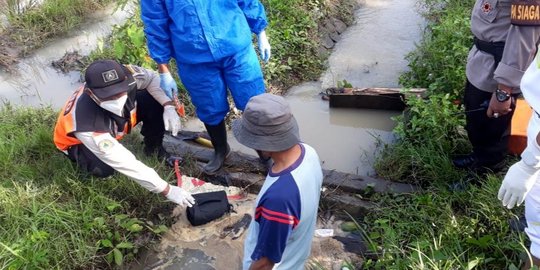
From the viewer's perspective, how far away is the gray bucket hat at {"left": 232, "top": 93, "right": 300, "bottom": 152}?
181 centimetres

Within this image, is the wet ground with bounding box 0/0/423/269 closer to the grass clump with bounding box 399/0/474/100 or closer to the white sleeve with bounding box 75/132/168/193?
the grass clump with bounding box 399/0/474/100

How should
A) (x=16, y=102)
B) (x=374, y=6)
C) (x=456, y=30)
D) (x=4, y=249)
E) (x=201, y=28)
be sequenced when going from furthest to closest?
(x=374, y=6) < (x=16, y=102) < (x=456, y=30) < (x=201, y=28) < (x=4, y=249)

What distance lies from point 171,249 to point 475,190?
2.00 meters

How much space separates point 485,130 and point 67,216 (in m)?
2.76

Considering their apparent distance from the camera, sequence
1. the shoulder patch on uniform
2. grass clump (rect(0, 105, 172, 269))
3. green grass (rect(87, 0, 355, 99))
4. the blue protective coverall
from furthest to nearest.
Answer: green grass (rect(87, 0, 355, 99)) → the blue protective coverall → grass clump (rect(0, 105, 172, 269)) → the shoulder patch on uniform

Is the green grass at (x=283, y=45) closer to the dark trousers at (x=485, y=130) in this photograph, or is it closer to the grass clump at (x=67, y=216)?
the grass clump at (x=67, y=216)

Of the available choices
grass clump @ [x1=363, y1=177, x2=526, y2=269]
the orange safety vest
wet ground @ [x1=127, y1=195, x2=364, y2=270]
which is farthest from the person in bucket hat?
the orange safety vest

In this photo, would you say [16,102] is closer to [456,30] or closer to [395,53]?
[395,53]

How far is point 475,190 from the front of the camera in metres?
2.91

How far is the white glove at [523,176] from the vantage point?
6.48ft

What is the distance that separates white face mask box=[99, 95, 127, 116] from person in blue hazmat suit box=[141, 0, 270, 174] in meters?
0.43

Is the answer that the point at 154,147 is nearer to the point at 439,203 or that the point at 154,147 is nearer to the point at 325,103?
the point at 325,103

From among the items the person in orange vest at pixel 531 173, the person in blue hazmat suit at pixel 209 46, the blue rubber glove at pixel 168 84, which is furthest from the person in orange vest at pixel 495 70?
the blue rubber glove at pixel 168 84

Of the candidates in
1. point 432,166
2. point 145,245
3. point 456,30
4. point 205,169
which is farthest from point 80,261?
point 456,30
